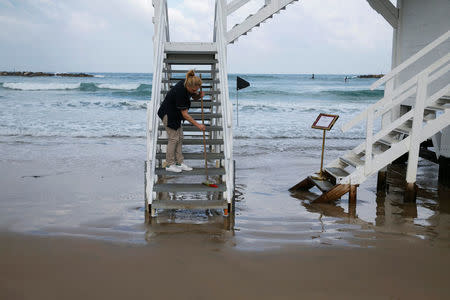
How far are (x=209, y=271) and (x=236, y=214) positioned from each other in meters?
2.10

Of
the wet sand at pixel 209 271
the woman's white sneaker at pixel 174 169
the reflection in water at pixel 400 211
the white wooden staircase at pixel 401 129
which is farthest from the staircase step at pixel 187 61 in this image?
the wet sand at pixel 209 271

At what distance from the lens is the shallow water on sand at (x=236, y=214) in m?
5.67

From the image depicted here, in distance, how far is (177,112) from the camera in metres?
6.73

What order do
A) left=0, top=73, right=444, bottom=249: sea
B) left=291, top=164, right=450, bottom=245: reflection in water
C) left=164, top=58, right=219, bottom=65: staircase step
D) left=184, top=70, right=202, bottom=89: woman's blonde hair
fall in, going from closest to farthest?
left=0, top=73, right=444, bottom=249: sea, left=291, top=164, right=450, bottom=245: reflection in water, left=184, top=70, right=202, bottom=89: woman's blonde hair, left=164, top=58, right=219, bottom=65: staircase step

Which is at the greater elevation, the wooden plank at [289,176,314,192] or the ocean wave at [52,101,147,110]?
the ocean wave at [52,101,147,110]

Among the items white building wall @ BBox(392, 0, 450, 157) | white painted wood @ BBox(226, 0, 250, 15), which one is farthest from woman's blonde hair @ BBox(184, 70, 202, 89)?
white building wall @ BBox(392, 0, 450, 157)

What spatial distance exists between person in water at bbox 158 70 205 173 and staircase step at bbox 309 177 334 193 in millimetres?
2250

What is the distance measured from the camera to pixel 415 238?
222 inches

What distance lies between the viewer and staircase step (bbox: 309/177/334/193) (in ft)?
23.9

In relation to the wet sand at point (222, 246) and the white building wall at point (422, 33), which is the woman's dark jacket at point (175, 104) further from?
the white building wall at point (422, 33)

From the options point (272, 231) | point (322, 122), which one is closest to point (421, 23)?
point (322, 122)

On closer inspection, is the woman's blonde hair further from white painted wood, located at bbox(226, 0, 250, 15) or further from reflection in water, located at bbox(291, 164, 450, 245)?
white painted wood, located at bbox(226, 0, 250, 15)

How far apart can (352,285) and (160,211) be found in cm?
327

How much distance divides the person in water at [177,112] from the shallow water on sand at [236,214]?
864mm
